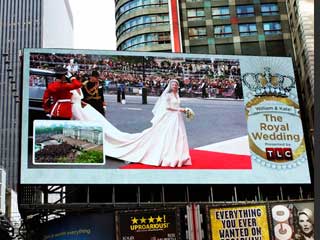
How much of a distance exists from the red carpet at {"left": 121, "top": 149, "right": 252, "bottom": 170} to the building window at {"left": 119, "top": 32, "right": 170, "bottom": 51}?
29.8 m

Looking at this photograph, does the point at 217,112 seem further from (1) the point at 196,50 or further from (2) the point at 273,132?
(1) the point at 196,50

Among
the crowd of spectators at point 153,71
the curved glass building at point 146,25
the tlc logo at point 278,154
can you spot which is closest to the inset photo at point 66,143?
the crowd of spectators at point 153,71

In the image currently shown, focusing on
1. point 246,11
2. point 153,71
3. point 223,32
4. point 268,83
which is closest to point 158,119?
point 153,71

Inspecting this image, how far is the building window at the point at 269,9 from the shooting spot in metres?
64.4

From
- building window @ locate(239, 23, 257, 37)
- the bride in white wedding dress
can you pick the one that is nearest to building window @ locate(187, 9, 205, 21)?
building window @ locate(239, 23, 257, 37)

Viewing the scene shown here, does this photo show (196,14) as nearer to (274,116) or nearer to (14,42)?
(274,116)

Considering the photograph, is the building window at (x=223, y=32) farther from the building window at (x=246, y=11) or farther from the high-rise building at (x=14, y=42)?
the high-rise building at (x=14, y=42)

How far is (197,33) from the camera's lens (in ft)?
214

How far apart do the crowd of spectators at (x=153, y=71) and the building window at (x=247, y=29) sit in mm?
15797

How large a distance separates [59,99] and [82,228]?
9710 millimetres

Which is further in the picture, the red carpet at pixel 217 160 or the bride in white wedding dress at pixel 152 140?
the red carpet at pixel 217 160

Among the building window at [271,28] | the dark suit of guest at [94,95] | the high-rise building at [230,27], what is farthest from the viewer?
the building window at [271,28]

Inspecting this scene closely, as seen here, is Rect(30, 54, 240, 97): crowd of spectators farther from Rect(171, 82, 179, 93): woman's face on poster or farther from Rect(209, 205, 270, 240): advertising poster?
Rect(209, 205, 270, 240): advertising poster

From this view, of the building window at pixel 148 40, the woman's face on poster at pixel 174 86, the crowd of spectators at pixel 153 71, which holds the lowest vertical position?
the woman's face on poster at pixel 174 86
